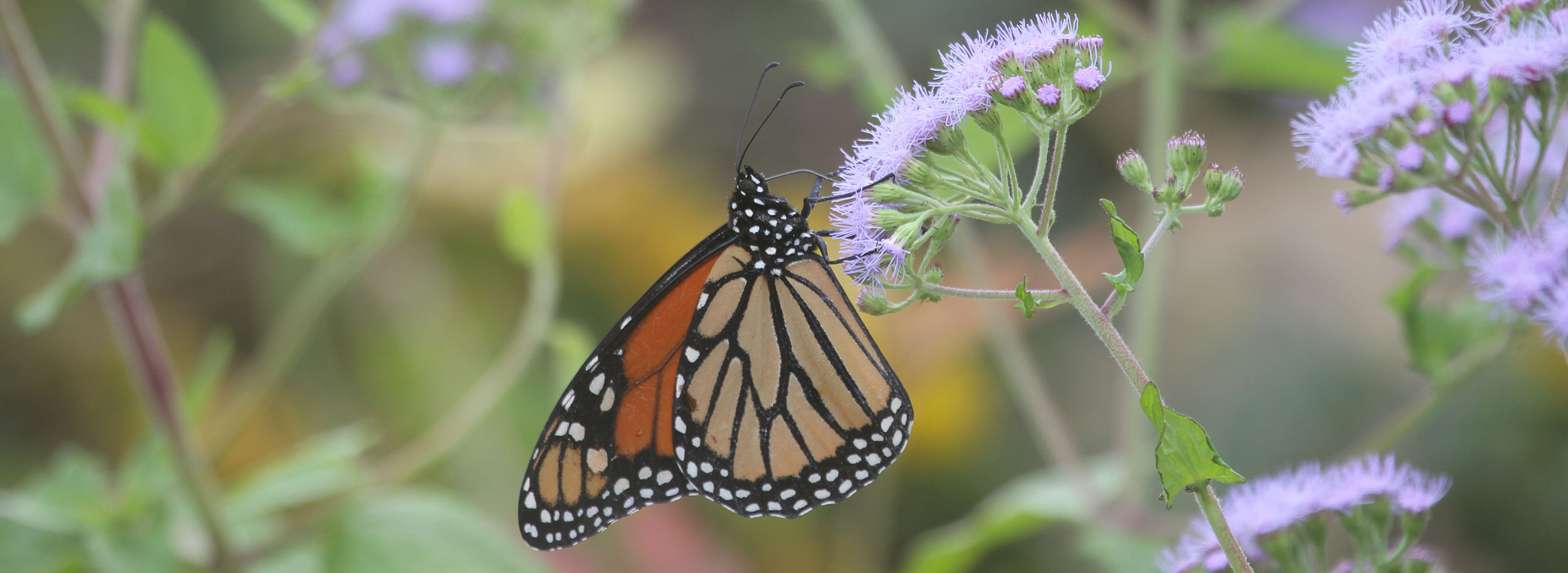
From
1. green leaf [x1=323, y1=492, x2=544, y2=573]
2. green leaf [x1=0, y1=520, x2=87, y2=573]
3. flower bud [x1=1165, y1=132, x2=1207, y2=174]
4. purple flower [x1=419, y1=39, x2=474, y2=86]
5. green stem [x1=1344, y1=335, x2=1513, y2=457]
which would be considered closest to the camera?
flower bud [x1=1165, y1=132, x2=1207, y2=174]

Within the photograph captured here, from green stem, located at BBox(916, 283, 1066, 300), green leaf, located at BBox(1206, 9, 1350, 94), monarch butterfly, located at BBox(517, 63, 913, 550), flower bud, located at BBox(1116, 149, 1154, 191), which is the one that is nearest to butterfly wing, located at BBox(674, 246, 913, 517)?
monarch butterfly, located at BBox(517, 63, 913, 550)

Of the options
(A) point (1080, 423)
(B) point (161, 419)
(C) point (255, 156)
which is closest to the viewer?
(B) point (161, 419)

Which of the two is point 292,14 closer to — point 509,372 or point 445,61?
point 445,61

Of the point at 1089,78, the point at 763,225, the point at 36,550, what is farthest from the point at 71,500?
the point at 1089,78

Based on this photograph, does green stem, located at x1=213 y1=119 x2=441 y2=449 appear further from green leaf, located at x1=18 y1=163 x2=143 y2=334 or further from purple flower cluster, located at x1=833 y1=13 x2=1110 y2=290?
purple flower cluster, located at x1=833 y1=13 x2=1110 y2=290

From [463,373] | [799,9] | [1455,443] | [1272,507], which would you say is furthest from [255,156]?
[1455,443]

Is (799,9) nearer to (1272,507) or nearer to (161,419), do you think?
(161,419)

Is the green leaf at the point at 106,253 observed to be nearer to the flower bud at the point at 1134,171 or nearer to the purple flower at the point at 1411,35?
the flower bud at the point at 1134,171
